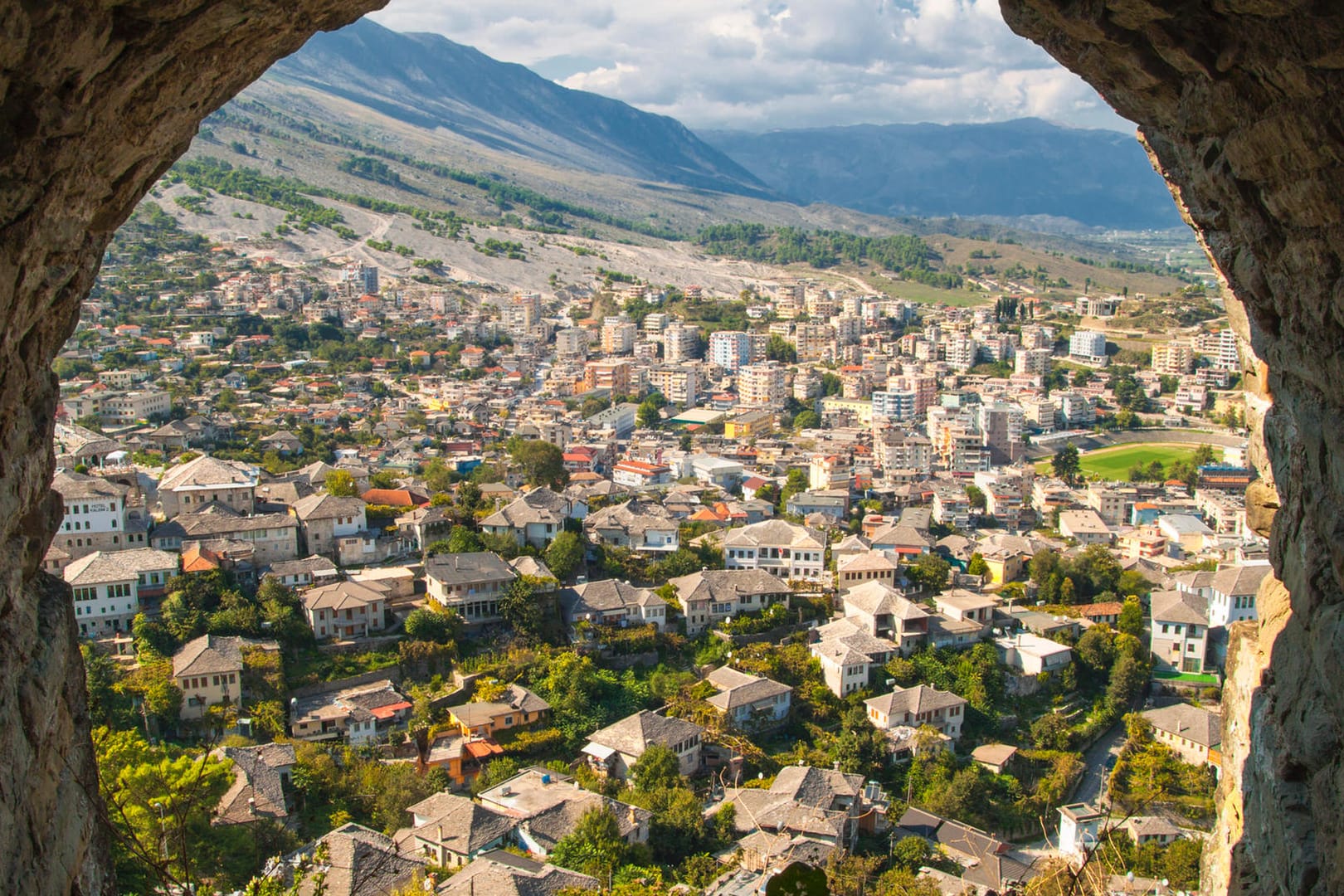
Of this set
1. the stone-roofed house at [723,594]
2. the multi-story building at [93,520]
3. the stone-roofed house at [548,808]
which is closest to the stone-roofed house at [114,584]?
the multi-story building at [93,520]

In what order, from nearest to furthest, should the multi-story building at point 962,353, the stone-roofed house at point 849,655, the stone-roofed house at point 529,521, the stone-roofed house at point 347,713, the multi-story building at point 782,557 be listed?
the stone-roofed house at point 347,713, the stone-roofed house at point 849,655, the stone-roofed house at point 529,521, the multi-story building at point 782,557, the multi-story building at point 962,353

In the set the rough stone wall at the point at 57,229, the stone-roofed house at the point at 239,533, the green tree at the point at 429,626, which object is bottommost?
the green tree at the point at 429,626

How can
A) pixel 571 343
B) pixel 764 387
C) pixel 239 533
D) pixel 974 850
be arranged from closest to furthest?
pixel 974 850 < pixel 239 533 < pixel 764 387 < pixel 571 343

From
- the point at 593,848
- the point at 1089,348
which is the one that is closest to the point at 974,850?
the point at 593,848

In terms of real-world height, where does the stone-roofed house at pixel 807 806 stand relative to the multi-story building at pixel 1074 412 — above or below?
below

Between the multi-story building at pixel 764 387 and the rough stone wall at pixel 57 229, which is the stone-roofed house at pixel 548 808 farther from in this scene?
the multi-story building at pixel 764 387

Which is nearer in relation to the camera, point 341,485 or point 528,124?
point 341,485

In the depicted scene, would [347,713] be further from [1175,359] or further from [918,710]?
[1175,359]
